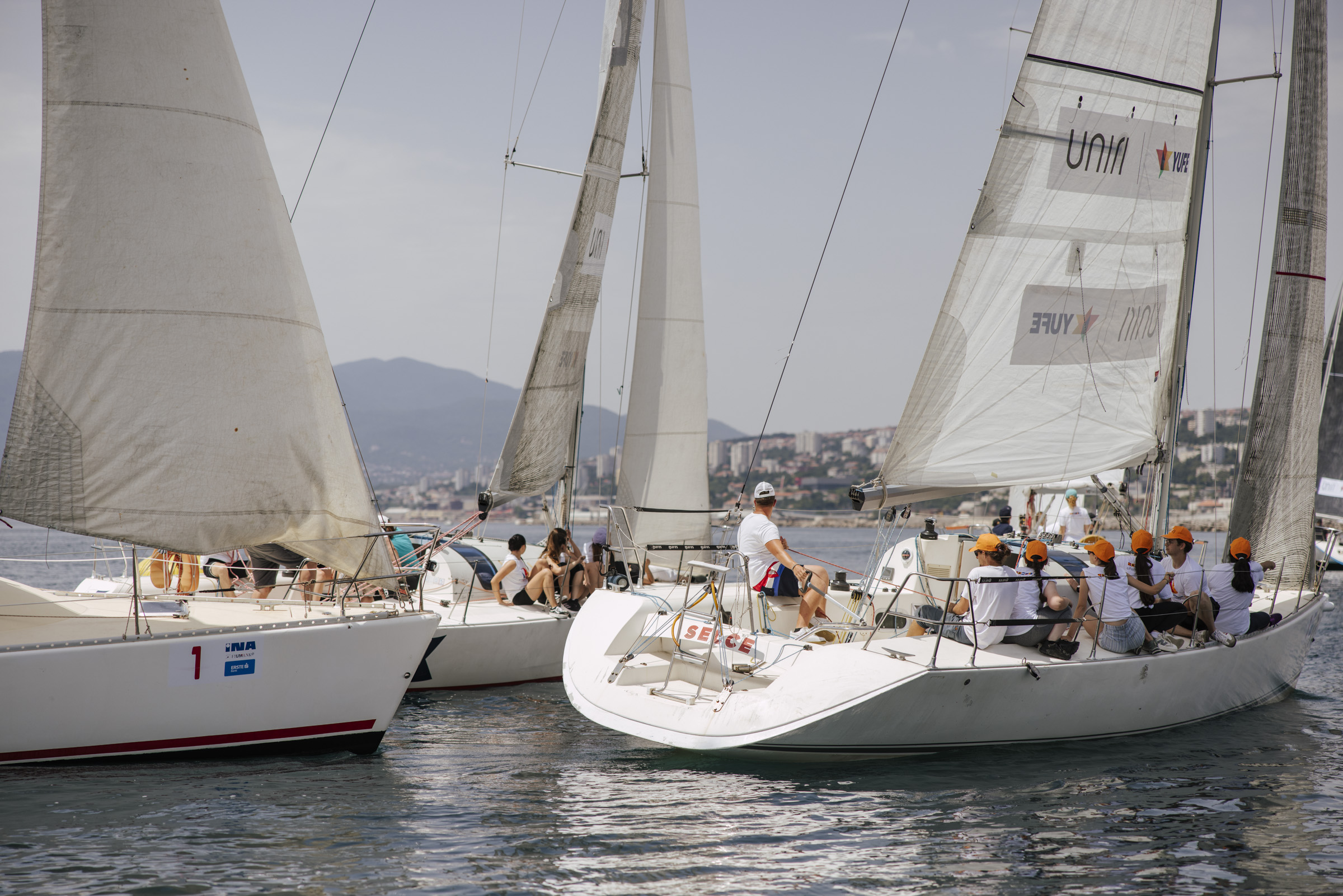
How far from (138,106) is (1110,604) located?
7835 mm

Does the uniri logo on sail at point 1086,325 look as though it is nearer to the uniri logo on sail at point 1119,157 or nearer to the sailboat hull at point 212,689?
the uniri logo on sail at point 1119,157

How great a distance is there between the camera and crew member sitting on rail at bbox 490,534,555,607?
1168 cm

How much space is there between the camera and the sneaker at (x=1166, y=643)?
8.79m

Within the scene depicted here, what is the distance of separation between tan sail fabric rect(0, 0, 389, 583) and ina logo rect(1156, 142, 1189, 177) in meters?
8.05

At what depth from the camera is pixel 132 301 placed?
7.27 meters

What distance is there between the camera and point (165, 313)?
7371 millimetres

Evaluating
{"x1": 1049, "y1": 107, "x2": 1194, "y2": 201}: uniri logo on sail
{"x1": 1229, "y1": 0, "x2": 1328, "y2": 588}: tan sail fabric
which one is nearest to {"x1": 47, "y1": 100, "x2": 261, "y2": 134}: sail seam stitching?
{"x1": 1049, "y1": 107, "x2": 1194, "y2": 201}: uniri logo on sail

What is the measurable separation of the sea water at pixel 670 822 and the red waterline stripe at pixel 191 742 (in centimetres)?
12

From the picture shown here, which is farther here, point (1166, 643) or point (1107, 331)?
point (1107, 331)

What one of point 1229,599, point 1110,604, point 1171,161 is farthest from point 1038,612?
point 1171,161

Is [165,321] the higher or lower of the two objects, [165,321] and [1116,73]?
the lower

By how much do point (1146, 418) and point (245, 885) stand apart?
9.09 meters

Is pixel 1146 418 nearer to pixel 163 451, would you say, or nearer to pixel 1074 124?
pixel 1074 124

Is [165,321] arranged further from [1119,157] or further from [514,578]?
[1119,157]
